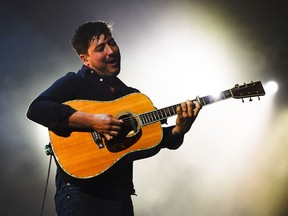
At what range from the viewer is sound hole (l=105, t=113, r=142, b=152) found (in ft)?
7.27

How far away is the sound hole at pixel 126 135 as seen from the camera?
221cm

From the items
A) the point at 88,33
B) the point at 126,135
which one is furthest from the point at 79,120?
the point at 88,33

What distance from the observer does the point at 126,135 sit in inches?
90.1

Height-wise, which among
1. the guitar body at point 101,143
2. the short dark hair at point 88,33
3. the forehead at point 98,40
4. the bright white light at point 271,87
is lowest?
the guitar body at point 101,143

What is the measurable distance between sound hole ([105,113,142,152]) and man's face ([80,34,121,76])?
58cm

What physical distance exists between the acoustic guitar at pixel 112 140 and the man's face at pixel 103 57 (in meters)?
0.48

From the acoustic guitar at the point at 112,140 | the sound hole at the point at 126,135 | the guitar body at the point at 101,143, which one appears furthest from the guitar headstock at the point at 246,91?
the sound hole at the point at 126,135

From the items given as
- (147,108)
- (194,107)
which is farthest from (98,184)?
(194,107)

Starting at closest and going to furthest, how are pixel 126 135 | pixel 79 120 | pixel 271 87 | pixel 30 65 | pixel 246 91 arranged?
pixel 79 120
pixel 126 135
pixel 246 91
pixel 30 65
pixel 271 87

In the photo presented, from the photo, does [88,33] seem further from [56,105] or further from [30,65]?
[30,65]

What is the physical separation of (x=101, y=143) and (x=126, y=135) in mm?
184

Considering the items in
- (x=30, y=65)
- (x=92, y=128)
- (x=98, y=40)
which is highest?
(x=30, y=65)

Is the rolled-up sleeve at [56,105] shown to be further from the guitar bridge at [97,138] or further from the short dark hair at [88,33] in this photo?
the short dark hair at [88,33]

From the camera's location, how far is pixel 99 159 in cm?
215
